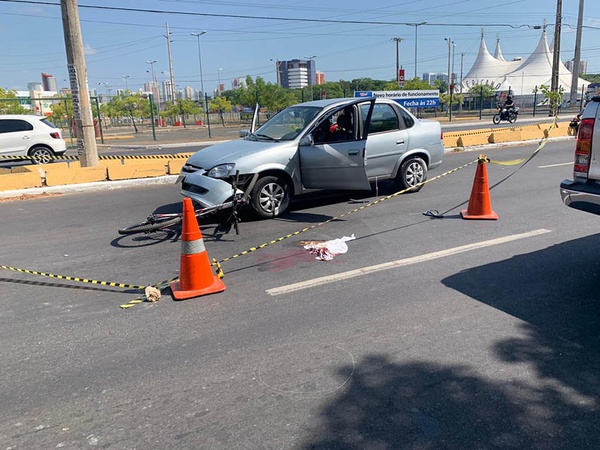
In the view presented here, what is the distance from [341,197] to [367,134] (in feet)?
5.36

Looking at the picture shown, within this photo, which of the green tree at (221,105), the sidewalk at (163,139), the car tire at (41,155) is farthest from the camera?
the green tree at (221,105)

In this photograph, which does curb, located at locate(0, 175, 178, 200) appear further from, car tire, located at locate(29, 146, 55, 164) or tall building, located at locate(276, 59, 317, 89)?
tall building, located at locate(276, 59, 317, 89)

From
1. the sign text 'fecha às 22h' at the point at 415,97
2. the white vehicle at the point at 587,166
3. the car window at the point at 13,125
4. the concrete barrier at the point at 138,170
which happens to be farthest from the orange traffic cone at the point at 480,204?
the sign text 'fecha às 22h' at the point at 415,97

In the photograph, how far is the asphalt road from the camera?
287cm

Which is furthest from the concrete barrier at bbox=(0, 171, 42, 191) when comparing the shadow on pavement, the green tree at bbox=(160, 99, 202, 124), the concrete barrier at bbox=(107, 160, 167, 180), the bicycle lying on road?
the green tree at bbox=(160, 99, 202, 124)

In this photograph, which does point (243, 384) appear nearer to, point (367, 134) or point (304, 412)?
point (304, 412)

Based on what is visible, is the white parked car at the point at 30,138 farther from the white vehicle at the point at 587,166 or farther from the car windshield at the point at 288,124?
the white vehicle at the point at 587,166

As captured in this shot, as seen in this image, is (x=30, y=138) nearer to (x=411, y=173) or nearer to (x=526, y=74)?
(x=411, y=173)

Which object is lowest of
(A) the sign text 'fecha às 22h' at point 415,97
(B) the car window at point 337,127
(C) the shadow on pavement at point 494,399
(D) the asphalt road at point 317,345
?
(C) the shadow on pavement at point 494,399

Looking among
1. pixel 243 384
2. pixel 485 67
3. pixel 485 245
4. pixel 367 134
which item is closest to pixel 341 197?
pixel 367 134

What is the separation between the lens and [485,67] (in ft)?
325

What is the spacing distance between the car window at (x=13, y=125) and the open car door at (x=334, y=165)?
12648 millimetres

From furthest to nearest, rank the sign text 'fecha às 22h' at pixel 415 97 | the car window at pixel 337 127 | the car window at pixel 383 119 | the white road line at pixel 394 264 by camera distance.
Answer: the sign text 'fecha às 22h' at pixel 415 97 < the car window at pixel 383 119 < the car window at pixel 337 127 < the white road line at pixel 394 264

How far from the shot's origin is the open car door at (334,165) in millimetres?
7695
